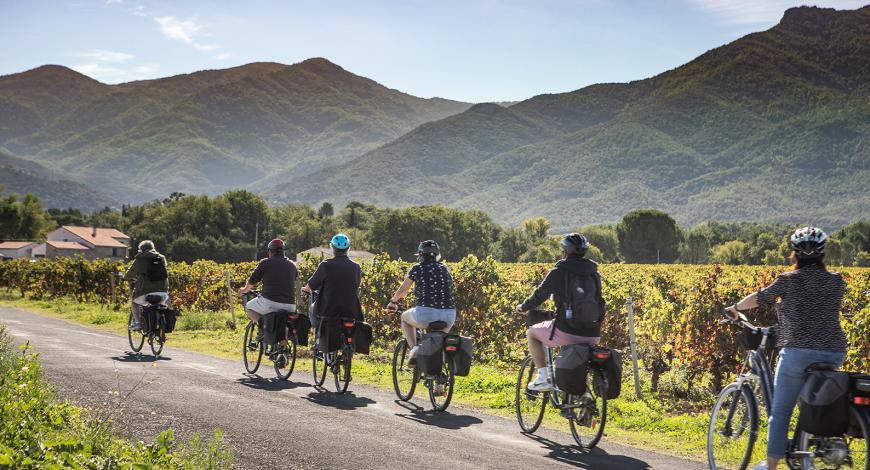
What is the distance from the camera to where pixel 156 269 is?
17016mm

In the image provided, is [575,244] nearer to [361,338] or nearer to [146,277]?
[361,338]

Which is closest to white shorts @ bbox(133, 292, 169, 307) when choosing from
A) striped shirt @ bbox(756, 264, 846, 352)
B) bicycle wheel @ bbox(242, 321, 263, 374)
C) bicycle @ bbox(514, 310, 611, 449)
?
bicycle wheel @ bbox(242, 321, 263, 374)

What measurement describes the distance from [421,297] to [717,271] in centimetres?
422

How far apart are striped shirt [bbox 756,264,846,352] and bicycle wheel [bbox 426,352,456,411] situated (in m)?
5.19

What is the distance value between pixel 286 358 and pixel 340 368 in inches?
58.9

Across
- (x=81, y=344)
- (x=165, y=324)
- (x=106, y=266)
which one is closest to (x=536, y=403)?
(x=165, y=324)

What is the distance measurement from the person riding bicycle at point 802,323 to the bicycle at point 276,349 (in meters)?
8.41

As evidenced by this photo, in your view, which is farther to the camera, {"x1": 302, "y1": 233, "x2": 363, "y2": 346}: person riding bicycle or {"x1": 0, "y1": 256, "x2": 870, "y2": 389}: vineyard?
{"x1": 302, "y1": 233, "x2": 363, "y2": 346}: person riding bicycle

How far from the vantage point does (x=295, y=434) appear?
9.28m

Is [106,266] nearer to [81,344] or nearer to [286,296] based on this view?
[81,344]

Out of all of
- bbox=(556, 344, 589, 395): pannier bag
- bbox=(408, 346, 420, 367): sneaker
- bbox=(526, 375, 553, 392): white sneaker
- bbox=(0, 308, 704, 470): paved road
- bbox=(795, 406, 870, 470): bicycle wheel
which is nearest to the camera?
bbox=(795, 406, 870, 470): bicycle wheel

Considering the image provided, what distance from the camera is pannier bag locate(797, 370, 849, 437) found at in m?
6.18

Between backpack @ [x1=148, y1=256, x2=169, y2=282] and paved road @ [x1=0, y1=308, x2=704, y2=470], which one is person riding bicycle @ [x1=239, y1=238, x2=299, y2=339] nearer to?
paved road @ [x1=0, y1=308, x2=704, y2=470]

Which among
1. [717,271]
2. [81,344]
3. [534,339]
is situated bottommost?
[81,344]
